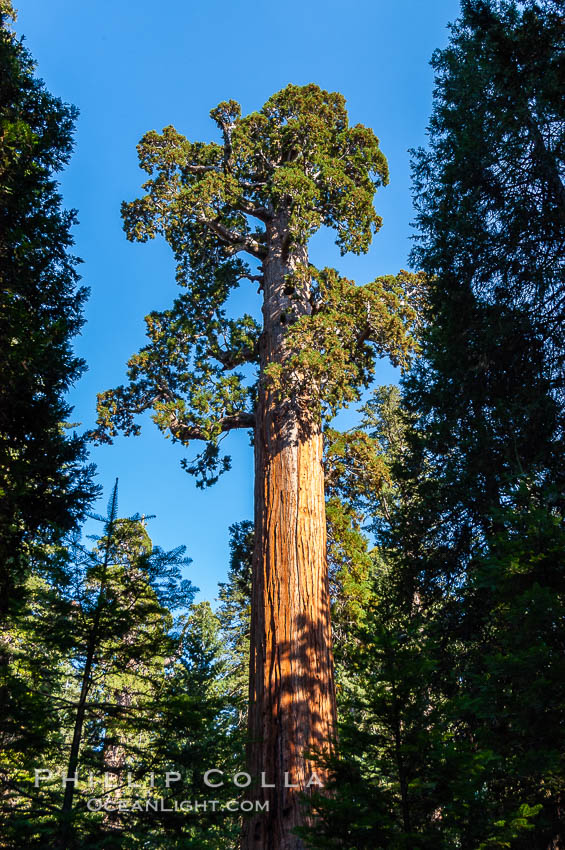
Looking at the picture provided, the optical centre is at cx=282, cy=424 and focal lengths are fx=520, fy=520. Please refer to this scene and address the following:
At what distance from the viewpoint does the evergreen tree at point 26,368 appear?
529cm

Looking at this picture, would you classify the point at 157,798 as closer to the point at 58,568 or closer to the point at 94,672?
the point at 94,672

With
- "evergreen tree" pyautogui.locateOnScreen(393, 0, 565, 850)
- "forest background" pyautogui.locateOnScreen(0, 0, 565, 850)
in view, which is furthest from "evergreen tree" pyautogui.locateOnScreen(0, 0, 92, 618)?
"evergreen tree" pyautogui.locateOnScreen(393, 0, 565, 850)

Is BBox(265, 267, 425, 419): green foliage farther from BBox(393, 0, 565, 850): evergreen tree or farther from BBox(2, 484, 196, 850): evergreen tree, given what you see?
BBox(2, 484, 196, 850): evergreen tree

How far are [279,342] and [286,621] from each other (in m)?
3.70

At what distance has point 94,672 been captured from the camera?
3656 millimetres

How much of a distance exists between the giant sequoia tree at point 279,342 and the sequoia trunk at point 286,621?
1 cm

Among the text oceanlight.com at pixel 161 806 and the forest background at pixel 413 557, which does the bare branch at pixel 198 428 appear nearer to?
the forest background at pixel 413 557

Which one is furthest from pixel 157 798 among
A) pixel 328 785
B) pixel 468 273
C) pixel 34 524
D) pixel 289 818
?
pixel 468 273

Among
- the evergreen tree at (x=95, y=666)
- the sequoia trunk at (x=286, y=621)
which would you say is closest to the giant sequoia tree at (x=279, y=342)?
the sequoia trunk at (x=286, y=621)

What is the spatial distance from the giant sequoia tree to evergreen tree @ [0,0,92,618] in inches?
58.7

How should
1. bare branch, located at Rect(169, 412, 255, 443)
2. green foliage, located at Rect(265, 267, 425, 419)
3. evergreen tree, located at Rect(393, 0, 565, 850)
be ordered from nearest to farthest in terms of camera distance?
evergreen tree, located at Rect(393, 0, 565, 850)
green foliage, located at Rect(265, 267, 425, 419)
bare branch, located at Rect(169, 412, 255, 443)

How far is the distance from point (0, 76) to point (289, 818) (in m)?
8.70

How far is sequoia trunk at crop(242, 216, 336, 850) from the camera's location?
440 cm

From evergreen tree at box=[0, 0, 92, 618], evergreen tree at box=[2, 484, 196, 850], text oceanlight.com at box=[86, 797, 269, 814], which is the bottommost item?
text oceanlight.com at box=[86, 797, 269, 814]
